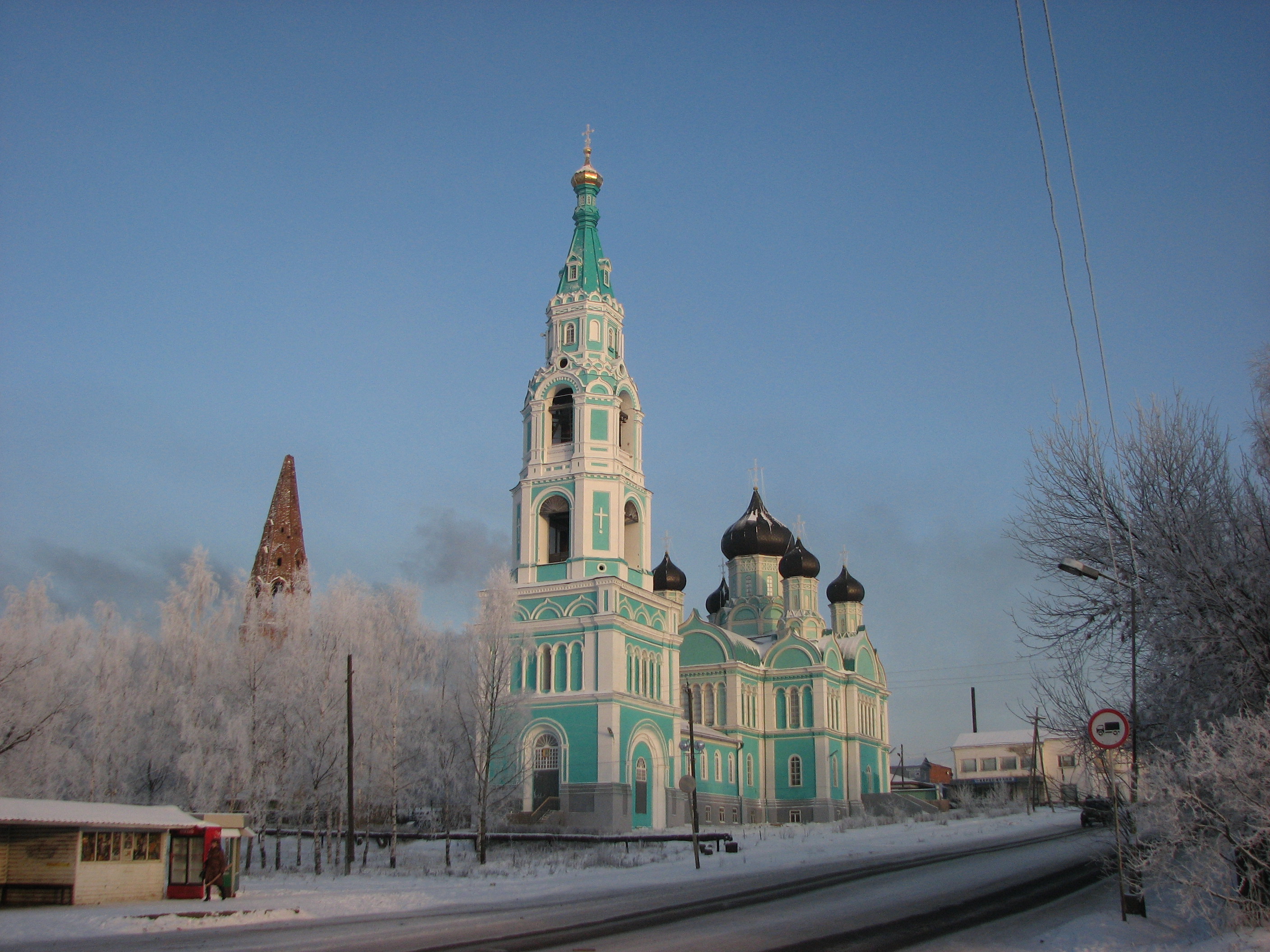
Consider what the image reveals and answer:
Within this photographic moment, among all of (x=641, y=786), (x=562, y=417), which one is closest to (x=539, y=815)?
(x=641, y=786)

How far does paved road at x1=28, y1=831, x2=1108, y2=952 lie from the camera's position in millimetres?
11859

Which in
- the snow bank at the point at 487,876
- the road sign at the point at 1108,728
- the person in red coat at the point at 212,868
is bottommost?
the snow bank at the point at 487,876

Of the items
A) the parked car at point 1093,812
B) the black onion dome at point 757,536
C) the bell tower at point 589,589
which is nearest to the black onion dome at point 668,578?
the black onion dome at point 757,536

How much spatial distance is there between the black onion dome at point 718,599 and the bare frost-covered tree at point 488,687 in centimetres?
3156

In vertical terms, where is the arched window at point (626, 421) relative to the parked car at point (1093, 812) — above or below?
above

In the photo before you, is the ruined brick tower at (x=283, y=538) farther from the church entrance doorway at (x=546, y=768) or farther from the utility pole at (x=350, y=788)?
the utility pole at (x=350, y=788)

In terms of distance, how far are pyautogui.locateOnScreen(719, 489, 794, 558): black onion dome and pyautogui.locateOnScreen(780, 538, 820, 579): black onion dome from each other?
2.19ft

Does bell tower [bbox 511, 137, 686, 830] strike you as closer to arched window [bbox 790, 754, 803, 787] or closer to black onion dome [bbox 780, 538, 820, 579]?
arched window [bbox 790, 754, 803, 787]

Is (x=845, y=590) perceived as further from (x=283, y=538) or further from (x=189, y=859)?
(x=189, y=859)

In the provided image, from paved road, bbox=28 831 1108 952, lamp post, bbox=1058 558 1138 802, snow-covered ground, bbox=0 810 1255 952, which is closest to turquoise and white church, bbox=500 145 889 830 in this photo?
snow-covered ground, bbox=0 810 1255 952

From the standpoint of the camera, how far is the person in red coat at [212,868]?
1873 centimetres

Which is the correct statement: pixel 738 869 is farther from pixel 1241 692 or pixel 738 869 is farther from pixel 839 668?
pixel 839 668

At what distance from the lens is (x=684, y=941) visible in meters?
12.0

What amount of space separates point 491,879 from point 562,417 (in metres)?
23.8
